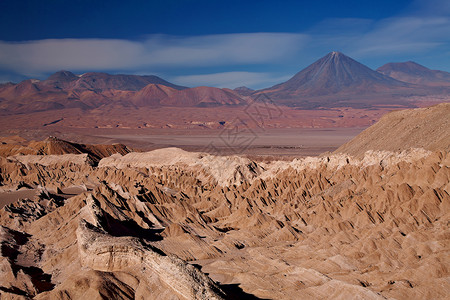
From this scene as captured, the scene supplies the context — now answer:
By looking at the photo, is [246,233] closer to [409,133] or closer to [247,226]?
[247,226]

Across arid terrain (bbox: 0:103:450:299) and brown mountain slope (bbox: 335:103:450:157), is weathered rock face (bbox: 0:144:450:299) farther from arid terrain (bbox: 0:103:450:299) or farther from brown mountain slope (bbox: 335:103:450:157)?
brown mountain slope (bbox: 335:103:450:157)

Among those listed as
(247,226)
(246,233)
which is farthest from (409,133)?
(246,233)

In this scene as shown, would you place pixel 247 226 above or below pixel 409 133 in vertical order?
below

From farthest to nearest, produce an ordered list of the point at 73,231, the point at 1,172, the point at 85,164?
1. the point at 85,164
2. the point at 1,172
3. the point at 73,231

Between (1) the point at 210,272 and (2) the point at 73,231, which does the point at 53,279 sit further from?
(1) the point at 210,272

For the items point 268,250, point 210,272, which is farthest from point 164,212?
point 210,272

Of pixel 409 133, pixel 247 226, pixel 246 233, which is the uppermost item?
pixel 409 133
